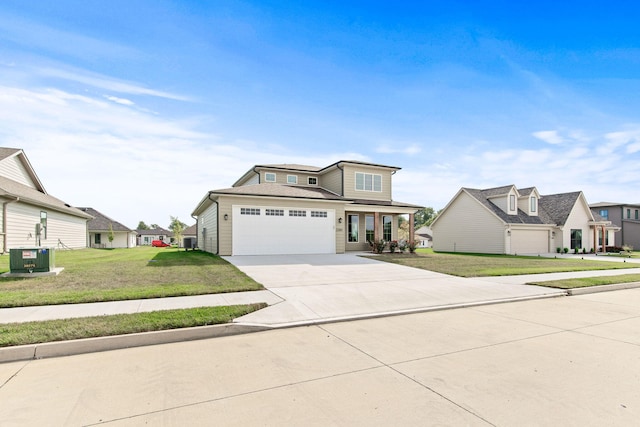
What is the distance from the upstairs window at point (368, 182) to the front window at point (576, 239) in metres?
21.4

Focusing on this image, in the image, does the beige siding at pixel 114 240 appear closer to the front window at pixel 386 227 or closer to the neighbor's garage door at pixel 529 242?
the front window at pixel 386 227

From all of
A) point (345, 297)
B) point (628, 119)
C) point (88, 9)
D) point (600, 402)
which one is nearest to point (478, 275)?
point (345, 297)

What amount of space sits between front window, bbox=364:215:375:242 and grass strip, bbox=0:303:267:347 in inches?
713

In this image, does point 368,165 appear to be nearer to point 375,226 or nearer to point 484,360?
point 375,226

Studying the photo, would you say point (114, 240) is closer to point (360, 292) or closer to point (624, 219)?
point (360, 292)

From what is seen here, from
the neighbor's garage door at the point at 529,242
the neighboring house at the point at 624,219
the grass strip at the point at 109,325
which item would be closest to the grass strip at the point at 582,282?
the grass strip at the point at 109,325

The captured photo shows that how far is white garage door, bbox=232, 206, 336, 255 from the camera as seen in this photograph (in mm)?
18141

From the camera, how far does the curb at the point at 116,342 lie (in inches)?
173

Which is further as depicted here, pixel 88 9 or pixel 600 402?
pixel 88 9

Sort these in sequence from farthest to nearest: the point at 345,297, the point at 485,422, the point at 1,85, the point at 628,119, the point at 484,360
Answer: the point at 628,119 → the point at 1,85 → the point at 345,297 → the point at 484,360 → the point at 485,422

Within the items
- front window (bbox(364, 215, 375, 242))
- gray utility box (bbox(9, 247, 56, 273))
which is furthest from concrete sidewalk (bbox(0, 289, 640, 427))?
front window (bbox(364, 215, 375, 242))

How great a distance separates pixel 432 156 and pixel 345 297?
1655 centimetres

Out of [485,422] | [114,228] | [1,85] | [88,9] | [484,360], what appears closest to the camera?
[485,422]

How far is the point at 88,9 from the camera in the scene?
9.54 m
